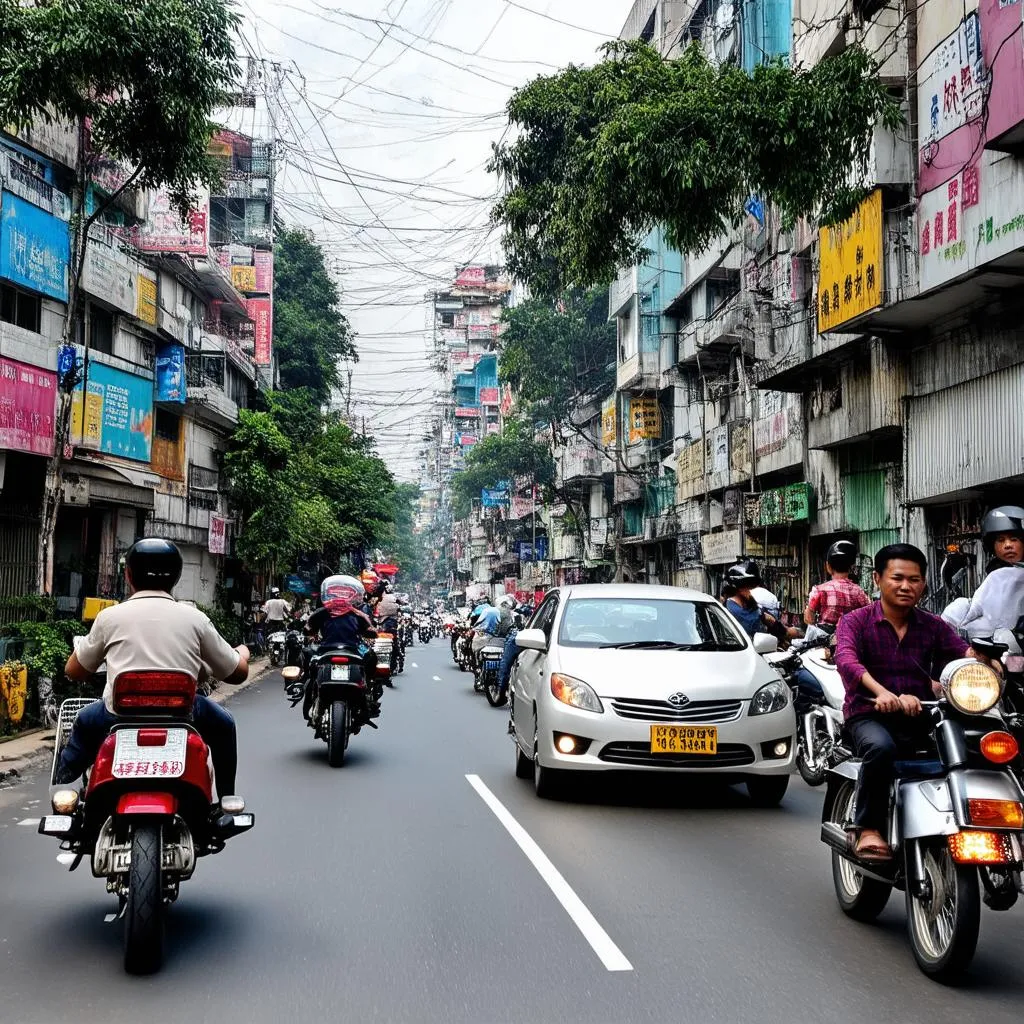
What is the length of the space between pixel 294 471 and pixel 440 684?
51.0ft

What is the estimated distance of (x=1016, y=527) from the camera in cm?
721

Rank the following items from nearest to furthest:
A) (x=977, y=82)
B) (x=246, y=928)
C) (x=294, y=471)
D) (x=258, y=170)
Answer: (x=246, y=928)
(x=977, y=82)
(x=294, y=471)
(x=258, y=170)

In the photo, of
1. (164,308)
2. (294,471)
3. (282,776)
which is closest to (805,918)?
(282,776)

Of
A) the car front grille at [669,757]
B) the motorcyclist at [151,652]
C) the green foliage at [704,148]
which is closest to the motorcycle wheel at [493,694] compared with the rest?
the green foliage at [704,148]

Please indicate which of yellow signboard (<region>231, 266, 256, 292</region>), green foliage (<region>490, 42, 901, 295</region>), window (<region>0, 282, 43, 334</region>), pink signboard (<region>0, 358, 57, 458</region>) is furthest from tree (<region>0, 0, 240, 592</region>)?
yellow signboard (<region>231, 266, 256, 292</region>)

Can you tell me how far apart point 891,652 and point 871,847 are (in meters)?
0.87

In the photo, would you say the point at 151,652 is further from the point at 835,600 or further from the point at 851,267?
the point at 851,267

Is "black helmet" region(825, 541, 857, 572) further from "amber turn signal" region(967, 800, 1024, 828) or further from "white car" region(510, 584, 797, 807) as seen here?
"amber turn signal" region(967, 800, 1024, 828)

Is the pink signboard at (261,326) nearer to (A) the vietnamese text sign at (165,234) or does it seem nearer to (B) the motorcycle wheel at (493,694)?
(A) the vietnamese text sign at (165,234)

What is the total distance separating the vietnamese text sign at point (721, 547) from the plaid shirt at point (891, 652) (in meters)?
26.5

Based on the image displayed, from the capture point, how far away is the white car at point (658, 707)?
27.1 ft

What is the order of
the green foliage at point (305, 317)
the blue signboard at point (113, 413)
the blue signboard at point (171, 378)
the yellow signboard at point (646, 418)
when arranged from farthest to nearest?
the green foliage at point (305, 317) < the yellow signboard at point (646, 418) < the blue signboard at point (171, 378) < the blue signboard at point (113, 413)

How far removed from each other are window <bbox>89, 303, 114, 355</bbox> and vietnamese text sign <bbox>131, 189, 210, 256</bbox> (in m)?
2.30

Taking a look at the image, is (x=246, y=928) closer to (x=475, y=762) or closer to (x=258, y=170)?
(x=475, y=762)
